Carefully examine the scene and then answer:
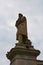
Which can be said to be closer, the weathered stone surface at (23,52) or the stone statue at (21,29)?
the weathered stone surface at (23,52)

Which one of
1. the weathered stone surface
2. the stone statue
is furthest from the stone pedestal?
the stone statue

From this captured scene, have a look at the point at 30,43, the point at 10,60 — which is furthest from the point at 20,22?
the point at 10,60

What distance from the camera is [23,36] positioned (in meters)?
11.8

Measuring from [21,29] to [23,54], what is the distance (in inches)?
54.0

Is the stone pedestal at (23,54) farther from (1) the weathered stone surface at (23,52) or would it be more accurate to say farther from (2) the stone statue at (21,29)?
(2) the stone statue at (21,29)

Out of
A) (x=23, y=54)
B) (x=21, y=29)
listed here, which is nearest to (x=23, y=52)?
(x=23, y=54)

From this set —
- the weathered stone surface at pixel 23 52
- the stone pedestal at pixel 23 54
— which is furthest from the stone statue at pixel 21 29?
the stone pedestal at pixel 23 54

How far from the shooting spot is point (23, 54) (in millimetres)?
11172

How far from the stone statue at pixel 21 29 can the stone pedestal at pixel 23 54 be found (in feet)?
1.30

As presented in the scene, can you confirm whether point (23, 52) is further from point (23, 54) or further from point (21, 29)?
point (21, 29)

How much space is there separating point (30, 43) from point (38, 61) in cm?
98

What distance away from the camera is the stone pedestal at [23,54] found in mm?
11039

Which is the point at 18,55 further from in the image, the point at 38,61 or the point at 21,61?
the point at 38,61

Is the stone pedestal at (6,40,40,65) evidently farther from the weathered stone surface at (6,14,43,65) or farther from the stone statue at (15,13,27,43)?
the stone statue at (15,13,27,43)
